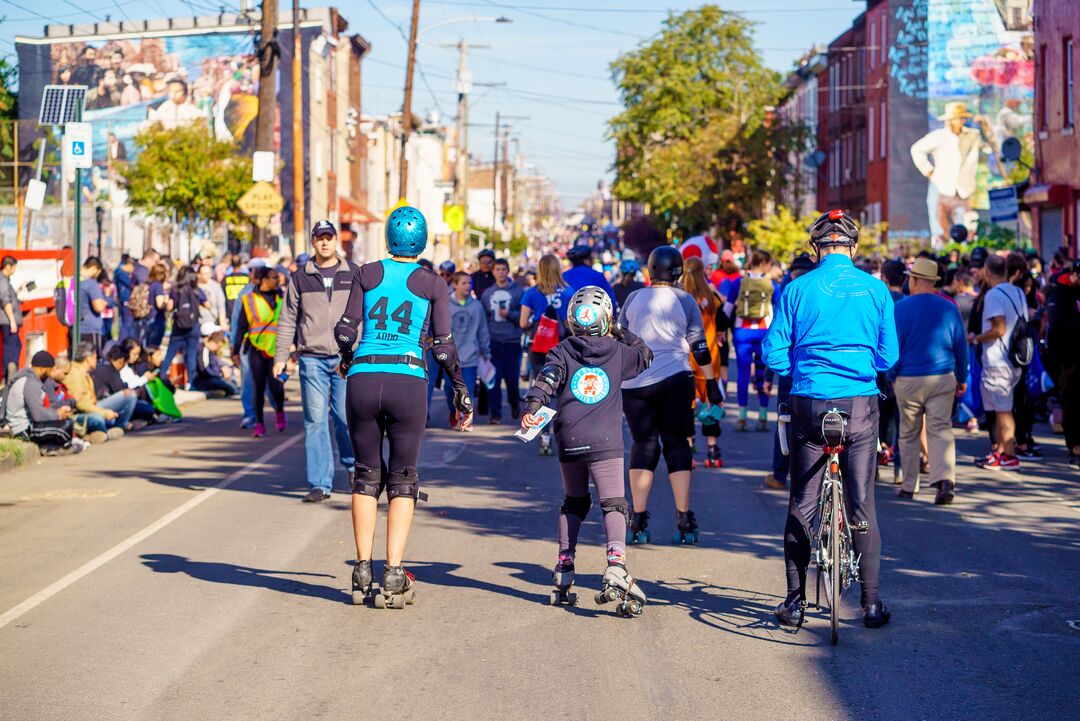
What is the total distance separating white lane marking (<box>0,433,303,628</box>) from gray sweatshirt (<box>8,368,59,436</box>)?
7.36 ft

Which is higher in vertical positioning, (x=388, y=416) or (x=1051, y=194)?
(x=1051, y=194)

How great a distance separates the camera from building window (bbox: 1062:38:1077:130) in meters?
28.4

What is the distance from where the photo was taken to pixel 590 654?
6543 millimetres

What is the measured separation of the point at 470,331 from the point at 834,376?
9.19 metres

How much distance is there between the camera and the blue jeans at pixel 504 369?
16.8 m

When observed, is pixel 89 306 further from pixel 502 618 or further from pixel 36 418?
pixel 502 618

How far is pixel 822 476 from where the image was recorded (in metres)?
6.99

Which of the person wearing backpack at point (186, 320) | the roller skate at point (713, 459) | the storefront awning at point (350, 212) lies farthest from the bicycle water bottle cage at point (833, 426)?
the storefront awning at point (350, 212)

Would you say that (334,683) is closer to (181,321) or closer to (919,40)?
(181,321)

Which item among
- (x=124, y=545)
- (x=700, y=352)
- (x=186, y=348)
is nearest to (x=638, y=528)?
(x=700, y=352)

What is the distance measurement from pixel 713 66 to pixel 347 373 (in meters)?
53.5

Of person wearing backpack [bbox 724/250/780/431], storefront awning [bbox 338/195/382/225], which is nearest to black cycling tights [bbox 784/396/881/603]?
person wearing backpack [bbox 724/250/780/431]

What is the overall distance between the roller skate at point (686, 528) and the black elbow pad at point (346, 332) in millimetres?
2694

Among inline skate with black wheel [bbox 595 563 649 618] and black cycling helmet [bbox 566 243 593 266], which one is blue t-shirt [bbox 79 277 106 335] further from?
inline skate with black wheel [bbox 595 563 649 618]
